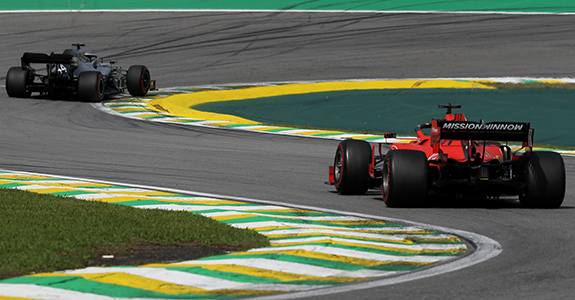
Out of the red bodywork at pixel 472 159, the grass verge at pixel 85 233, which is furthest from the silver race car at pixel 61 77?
the red bodywork at pixel 472 159

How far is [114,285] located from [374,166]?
6088 millimetres

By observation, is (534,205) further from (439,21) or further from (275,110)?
(439,21)

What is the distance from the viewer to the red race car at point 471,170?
10.3 m

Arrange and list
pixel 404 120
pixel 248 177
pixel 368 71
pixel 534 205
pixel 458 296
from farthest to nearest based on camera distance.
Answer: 1. pixel 368 71
2. pixel 404 120
3. pixel 248 177
4. pixel 534 205
5. pixel 458 296

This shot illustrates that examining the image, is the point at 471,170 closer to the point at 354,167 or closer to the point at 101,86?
the point at 354,167

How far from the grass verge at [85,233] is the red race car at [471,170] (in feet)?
8.74

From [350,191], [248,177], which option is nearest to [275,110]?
[248,177]

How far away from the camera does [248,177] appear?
13.2 metres

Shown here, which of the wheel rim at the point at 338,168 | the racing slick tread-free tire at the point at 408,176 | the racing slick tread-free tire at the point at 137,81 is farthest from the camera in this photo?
the racing slick tread-free tire at the point at 137,81

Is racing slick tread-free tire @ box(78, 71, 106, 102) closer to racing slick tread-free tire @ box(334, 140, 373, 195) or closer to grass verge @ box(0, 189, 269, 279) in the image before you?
racing slick tread-free tire @ box(334, 140, 373, 195)

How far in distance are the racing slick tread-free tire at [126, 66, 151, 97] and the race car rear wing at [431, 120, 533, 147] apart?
1734 cm

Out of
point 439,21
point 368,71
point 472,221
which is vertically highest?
point 439,21

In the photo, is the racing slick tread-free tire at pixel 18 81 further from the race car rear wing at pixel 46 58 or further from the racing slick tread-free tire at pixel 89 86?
the racing slick tread-free tire at pixel 89 86

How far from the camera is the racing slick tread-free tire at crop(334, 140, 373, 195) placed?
11.5 metres
